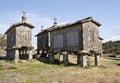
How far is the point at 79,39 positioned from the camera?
89.5 feet

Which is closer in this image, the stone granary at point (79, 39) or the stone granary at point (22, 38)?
the stone granary at point (79, 39)

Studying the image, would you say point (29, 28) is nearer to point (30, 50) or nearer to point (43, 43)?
point (30, 50)

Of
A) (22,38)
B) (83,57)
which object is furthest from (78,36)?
(22,38)

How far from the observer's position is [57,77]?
1994 centimetres

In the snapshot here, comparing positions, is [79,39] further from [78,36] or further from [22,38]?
[22,38]

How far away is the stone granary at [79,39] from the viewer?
26844 mm

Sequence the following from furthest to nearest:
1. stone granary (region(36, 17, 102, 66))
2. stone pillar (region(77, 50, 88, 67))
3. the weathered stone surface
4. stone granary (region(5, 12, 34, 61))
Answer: stone granary (region(5, 12, 34, 61)) < the weathered stone surface < stone granary (region(36, 17, 102, 66)) < stone pillar (region(77, 50, 88, 67))

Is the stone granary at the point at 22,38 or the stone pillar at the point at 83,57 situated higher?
the stone granary at the point at 22,38

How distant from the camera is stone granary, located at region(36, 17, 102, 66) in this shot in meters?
26.8

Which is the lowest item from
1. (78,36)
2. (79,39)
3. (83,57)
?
(83,57)

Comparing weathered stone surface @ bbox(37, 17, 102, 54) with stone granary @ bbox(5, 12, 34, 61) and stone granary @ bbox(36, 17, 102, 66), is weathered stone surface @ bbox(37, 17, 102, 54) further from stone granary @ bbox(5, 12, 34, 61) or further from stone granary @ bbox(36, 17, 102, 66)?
stone granary @ bbox(5, 12, 34, 61)

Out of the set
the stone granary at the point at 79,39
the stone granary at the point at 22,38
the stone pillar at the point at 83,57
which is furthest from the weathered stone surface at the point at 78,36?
the stone granary at the point at 22,38

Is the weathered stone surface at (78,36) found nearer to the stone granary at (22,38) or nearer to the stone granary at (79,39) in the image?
the stone granary at (79,39)

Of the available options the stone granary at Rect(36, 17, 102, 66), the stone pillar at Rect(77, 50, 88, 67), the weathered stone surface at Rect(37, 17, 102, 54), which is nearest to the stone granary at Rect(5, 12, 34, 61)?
the stone granary at Rect(36, 17, 102, 66)
